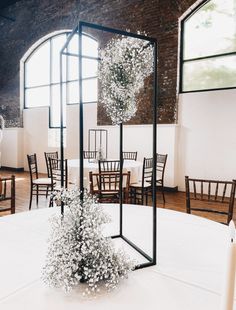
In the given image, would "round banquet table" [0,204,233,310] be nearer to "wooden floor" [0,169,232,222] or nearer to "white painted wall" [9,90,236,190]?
"wooden floor" [0,169,232,222]

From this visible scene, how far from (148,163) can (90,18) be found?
447cm

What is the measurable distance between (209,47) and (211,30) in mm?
308

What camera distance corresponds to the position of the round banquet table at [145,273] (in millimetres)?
728

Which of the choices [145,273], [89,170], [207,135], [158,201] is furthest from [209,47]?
[145,273]

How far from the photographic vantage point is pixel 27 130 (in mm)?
8766

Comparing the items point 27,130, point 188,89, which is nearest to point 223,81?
point 188,89

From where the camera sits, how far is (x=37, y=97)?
8.48 metres

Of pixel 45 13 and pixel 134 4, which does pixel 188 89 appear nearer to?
pixel 134 4

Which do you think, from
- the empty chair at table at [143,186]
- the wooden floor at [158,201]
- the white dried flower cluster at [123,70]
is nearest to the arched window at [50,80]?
the wooden floor at [158,201]

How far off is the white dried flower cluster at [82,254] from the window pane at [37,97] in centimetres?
789

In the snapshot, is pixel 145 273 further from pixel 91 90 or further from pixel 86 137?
pixel 91 90

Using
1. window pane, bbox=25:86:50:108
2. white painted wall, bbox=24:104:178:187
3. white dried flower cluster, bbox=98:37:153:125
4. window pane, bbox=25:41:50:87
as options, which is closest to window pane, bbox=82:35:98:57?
white painted wall, bbox=24:104:178:187

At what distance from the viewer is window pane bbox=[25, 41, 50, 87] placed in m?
8.15

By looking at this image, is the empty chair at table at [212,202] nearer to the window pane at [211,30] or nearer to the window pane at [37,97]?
the window pane at [211,30]
